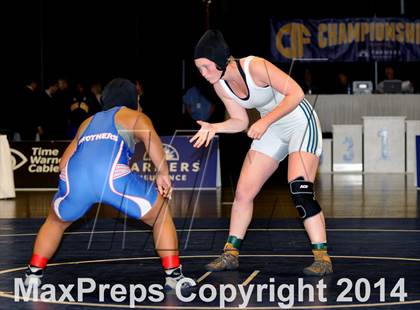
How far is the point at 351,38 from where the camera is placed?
87.5ft

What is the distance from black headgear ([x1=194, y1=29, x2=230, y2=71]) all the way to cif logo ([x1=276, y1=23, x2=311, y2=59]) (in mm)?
18779

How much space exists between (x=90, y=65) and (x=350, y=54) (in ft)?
20.5

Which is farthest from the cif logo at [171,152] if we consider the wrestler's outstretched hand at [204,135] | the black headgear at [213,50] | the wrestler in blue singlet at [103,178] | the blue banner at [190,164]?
the wrestler in blue singlet at [103,178]

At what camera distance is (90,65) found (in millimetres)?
26750

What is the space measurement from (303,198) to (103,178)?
1.79 meters

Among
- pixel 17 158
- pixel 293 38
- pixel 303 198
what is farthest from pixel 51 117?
pixel 303 198

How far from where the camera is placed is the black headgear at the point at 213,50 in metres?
8.10

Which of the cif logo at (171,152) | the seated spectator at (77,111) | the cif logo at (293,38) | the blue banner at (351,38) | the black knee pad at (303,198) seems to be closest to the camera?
the black knee pad at (303,198)

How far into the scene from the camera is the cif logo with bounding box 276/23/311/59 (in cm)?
2675

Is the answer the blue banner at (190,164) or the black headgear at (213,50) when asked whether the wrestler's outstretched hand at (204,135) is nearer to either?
the black headgear at (213,50)

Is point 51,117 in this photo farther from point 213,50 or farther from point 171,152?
point 213,50

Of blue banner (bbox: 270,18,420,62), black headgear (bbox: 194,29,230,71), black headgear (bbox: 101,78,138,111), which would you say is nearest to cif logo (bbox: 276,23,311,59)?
blue banner (bbox: 270,18,420,62)

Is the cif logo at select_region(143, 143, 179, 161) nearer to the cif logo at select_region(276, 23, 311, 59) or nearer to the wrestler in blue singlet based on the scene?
the cif logo at select_region(276, 23, 311, 59)

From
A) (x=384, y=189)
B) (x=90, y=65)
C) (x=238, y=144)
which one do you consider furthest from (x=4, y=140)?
(x=90, y=65)
